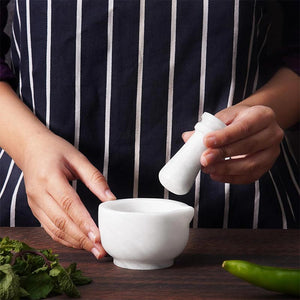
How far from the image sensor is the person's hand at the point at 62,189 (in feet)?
3.29

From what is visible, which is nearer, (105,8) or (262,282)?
(262,282)

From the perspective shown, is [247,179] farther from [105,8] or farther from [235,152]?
[105,8]

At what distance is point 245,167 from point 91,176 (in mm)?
290

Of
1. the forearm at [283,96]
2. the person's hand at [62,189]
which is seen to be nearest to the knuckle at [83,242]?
the person's hand at [62,189]

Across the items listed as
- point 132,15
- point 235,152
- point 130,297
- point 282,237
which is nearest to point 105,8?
point 132,15

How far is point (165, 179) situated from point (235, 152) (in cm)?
16

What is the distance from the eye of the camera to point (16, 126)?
1215 mm

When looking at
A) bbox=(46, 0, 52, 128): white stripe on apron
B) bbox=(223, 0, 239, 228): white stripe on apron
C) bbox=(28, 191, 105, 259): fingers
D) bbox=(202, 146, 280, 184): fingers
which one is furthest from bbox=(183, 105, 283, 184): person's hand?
bbox=(46, 0, 52, 128): white stripe on apron

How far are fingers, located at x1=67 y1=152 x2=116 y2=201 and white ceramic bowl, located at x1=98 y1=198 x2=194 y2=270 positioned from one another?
81 millimetres

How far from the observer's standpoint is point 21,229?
45.0 inches

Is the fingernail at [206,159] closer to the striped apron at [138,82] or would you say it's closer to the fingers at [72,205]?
the fingers at [72,205]

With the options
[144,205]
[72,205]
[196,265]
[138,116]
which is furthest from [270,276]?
[138,116]

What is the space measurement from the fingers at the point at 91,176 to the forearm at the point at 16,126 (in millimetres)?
133

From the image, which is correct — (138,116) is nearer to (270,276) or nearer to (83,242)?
(83,242)
